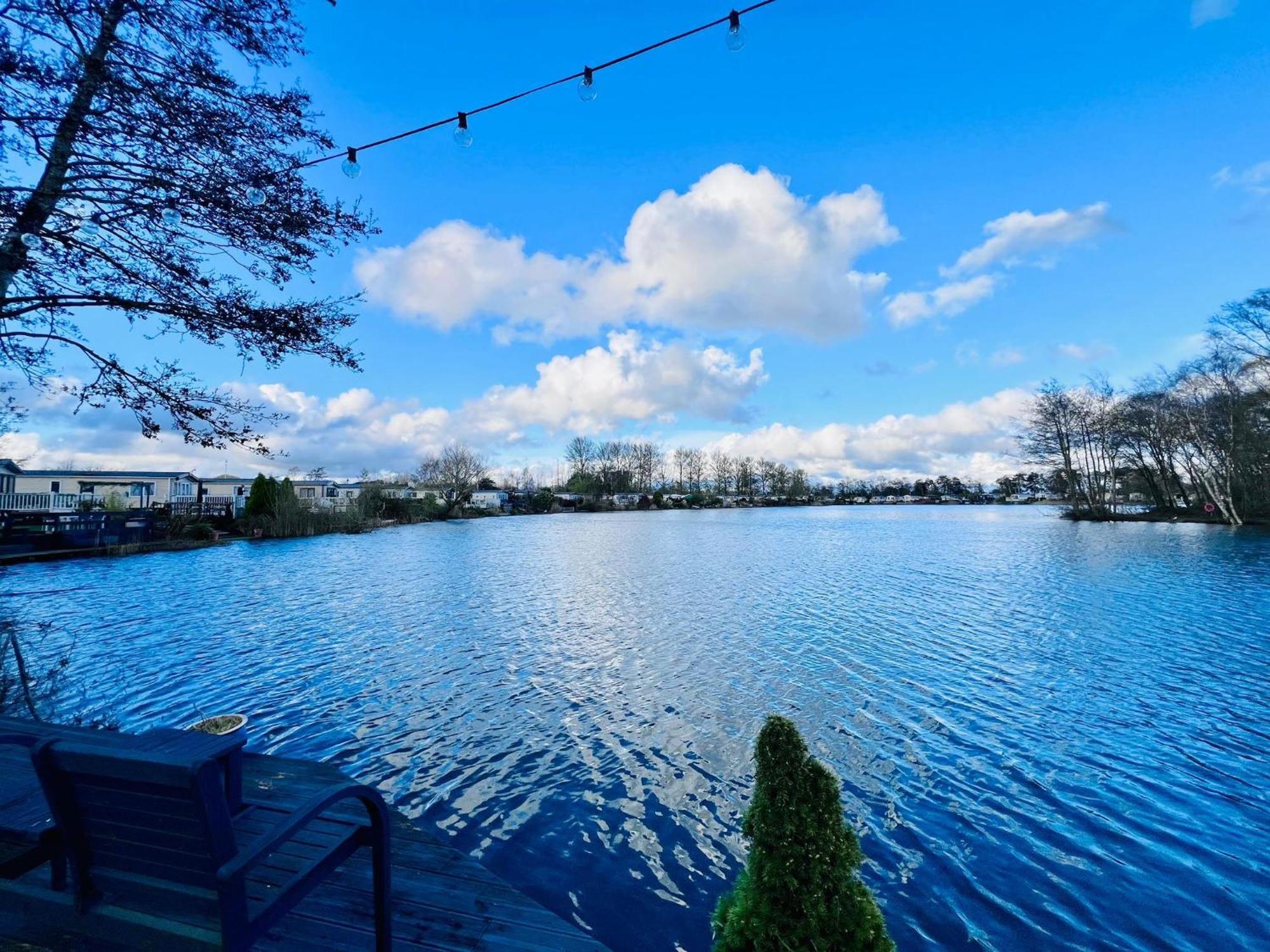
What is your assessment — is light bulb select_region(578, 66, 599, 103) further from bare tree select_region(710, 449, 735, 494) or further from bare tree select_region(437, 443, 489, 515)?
bare tree select_region(710, 449, 735, 494)

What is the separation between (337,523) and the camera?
107 ft

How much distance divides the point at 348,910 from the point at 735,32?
5501mm

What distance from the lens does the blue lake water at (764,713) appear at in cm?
335

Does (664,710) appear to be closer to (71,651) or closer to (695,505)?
(71,651)

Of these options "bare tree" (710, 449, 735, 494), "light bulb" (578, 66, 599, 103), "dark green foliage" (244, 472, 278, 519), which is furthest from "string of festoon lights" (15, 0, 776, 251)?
"bare tree" (710, 449, 735, 494)

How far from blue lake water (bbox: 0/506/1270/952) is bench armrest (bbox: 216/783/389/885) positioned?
66.6 inches

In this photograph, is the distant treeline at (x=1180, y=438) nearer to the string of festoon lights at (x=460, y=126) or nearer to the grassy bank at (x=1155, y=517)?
the grassy bank at (x=1155, y=517)

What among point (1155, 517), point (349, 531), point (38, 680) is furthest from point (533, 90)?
point (1155, 517)

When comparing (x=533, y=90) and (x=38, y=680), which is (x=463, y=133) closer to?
(x=533, y=90)

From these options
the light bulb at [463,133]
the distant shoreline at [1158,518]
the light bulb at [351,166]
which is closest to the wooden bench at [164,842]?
the light bulb at [463,133]

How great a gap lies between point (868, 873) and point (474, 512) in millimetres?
59545

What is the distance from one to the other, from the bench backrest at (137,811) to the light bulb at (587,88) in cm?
486

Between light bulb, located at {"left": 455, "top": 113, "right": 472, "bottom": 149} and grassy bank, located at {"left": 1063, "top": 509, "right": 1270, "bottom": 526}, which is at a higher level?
light bulb, located at {"left": 455, "top": 113, "right": 472, "bottom": 149}

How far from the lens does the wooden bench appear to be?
1.51 m
